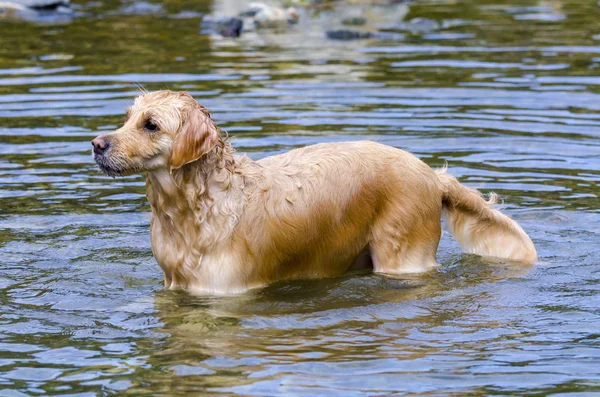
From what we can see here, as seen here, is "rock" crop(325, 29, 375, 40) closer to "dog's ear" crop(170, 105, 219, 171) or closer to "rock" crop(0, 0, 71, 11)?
"rock" crop(0, 0, 71, 11)

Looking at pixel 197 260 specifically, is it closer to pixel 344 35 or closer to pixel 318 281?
pixel 318 281

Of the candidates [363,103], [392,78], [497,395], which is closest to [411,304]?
[497,395]

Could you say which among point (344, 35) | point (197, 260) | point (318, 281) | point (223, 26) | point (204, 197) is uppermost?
point (223, 26)

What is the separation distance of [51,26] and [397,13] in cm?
775

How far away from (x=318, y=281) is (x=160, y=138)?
1971mm

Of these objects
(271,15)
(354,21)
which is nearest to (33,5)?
(271,15)

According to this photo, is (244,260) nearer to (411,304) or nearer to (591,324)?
(411,304)

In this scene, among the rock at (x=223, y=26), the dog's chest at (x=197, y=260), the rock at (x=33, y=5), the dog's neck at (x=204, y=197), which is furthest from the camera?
the rock at (x=33, y=5)

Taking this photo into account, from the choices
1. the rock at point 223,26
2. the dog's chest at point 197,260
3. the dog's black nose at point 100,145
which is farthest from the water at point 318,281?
the dog's black nose at point 100,145

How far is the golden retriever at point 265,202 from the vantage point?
8289 mm

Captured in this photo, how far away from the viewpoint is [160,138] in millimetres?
8273

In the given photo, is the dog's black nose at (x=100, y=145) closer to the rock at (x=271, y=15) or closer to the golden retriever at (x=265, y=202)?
the golden retriever at (x=265, y=202)

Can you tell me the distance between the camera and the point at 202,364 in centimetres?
737

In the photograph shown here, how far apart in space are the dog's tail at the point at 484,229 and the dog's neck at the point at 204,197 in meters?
1.99
